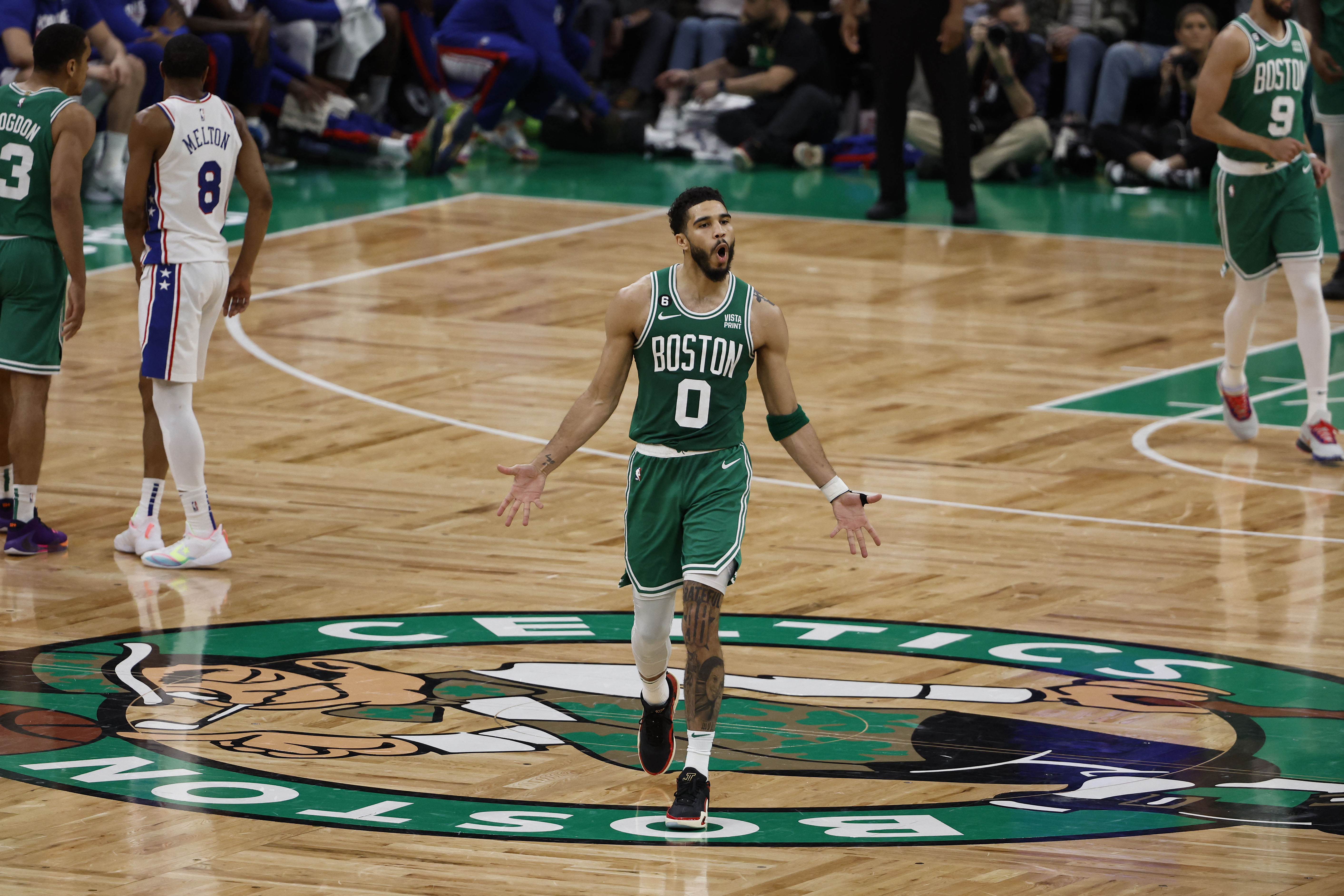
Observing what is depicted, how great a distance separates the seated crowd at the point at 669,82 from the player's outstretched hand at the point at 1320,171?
603cm

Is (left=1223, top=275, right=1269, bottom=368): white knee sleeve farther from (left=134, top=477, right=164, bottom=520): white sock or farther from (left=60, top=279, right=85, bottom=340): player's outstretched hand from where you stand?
(left=60, top=279, right=85, bottom=340): player's outstretched hand

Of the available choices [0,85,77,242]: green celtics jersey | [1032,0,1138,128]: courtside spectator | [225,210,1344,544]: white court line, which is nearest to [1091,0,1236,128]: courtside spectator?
[1032,0,1138,128]: courtside spectator

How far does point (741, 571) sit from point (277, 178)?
35.0 ft

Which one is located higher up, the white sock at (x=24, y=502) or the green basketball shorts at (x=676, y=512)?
the green basketball shorts at (x=676, y=512)

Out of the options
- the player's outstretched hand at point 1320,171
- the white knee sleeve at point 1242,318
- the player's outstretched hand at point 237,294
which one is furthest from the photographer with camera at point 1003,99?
the player's outstretched hand at point 237,294

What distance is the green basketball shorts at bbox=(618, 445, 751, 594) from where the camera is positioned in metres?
5.39

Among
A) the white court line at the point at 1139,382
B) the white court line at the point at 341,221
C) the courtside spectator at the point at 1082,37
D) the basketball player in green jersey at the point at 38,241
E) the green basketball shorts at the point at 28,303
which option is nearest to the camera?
the basketball player in green jersey at the point at 38,241

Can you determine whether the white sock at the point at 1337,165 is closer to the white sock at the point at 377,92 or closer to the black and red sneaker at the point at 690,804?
the black and red sneaker at the point at 690,804

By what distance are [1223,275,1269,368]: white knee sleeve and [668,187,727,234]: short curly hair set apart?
4.79 metres

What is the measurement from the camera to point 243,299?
7836 millimetres

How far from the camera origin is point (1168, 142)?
1697cm

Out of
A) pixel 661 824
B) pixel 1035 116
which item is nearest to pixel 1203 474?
pixel 661 824

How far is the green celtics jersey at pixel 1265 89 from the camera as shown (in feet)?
30.8

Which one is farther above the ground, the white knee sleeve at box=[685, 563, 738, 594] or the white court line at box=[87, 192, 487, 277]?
the white knee sleeve at box=[685, 563, 738, 594]
